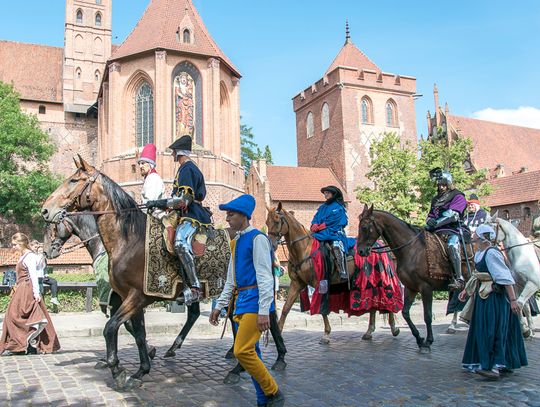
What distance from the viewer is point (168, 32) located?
113ft

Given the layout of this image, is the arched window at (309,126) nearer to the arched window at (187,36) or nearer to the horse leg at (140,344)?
the arched window at (187,36)

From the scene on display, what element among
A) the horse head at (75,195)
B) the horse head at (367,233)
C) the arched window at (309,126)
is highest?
the arched window at (309,126)

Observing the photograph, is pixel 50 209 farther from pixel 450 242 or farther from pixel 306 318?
pixel 306 318

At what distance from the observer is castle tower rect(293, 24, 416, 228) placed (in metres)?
43.7

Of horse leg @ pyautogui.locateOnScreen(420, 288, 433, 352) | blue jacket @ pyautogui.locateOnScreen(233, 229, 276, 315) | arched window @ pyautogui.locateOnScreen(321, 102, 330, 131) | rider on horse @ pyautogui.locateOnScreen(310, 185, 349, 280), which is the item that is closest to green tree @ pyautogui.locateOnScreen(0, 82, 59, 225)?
arched window @ pyautogui.locateOnScreen(321, 102, 330, 131)

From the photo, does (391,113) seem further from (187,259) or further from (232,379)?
(232,379)

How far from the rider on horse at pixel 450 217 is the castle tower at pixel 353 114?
107ft

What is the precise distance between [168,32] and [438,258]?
1221 inches

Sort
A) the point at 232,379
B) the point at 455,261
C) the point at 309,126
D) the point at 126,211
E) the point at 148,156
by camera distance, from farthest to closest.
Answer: the point at 309,126, the point at 455,261, the point at 148,156, the point at 126,211, the point at 232,379

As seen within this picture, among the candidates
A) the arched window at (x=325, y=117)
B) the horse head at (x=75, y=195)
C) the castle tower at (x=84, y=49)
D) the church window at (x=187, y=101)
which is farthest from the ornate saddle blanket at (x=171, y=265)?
the castle tower at (x=84, y=49)

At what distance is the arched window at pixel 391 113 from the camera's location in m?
46.1

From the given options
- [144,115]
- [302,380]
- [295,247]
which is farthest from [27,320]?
[144,115]

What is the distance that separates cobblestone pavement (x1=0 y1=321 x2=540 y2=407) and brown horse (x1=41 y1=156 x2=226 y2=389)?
0.59m

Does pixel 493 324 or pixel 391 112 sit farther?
pixel 391 112
